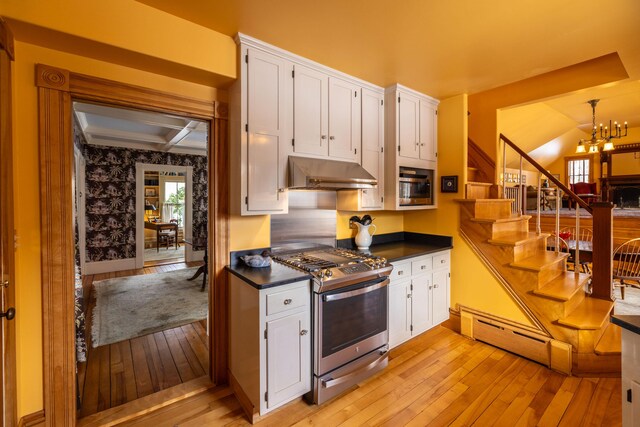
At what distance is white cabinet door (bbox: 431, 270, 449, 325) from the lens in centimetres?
320

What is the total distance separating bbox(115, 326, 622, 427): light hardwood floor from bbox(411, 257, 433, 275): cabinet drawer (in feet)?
2.74

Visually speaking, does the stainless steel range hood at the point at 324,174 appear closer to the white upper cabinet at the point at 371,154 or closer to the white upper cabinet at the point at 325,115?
the white upper cabinet at the point at 325,115

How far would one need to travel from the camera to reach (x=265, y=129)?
7.49 feet

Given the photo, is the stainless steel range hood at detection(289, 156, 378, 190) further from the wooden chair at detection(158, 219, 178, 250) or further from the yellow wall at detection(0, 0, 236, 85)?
the wooden chair at detection(158, 219, 178, 250)

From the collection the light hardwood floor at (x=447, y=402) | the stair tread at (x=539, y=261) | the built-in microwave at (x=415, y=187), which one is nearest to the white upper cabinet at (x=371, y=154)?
the built-in microwave at (x=415, y=187)

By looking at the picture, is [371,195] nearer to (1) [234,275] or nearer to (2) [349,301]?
(2) [349,301]

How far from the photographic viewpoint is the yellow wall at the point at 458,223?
10.2ft

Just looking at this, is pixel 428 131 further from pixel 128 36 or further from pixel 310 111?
pixel 128 36

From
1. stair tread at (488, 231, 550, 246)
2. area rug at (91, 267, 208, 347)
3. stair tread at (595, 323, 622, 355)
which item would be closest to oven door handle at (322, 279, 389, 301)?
stair tread at (488, 231, 550, 246)

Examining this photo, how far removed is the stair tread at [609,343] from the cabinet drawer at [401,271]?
161 cm

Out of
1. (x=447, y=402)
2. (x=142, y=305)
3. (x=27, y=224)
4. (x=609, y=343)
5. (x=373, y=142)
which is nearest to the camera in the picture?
(x=27, y=224)

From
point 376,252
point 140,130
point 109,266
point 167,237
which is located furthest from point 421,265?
point 167,237

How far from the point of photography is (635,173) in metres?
8.39

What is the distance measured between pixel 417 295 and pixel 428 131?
6.10 feet
